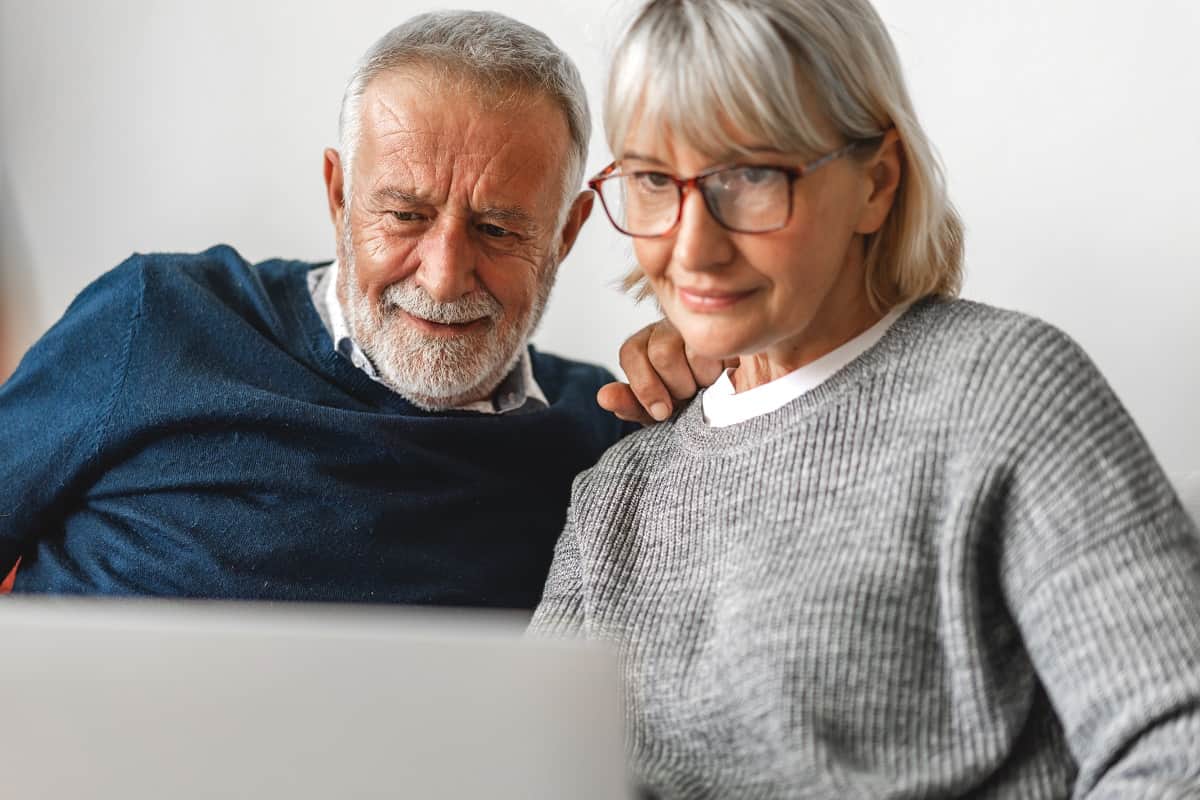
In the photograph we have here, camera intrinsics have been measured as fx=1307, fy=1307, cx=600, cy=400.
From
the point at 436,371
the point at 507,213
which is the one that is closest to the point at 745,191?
the point at 507,213

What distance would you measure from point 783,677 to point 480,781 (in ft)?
1.42

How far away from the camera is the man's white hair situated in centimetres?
173

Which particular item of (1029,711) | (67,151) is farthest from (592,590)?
(67,151)

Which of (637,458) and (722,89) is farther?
(637,458)

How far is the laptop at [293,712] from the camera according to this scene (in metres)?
0.83

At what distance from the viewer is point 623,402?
63.1 inches

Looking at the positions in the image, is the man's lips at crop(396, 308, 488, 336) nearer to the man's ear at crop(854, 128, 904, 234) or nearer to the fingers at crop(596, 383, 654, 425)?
the fingers at crop(596, 383, 654, 425)

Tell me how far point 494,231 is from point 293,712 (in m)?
1.02

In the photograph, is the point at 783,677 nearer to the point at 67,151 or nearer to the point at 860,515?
the point at 860,515

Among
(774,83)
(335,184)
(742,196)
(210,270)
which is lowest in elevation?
(210,270)

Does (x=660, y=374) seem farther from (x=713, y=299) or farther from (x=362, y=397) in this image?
(x=362, y=397)

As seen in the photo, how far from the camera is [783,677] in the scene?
1.19m

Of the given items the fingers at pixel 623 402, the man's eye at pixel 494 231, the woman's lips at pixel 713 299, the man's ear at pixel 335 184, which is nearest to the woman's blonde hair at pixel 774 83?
the woman's lips at pixel 713 299

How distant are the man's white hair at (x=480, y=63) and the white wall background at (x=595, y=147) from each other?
0.13m
